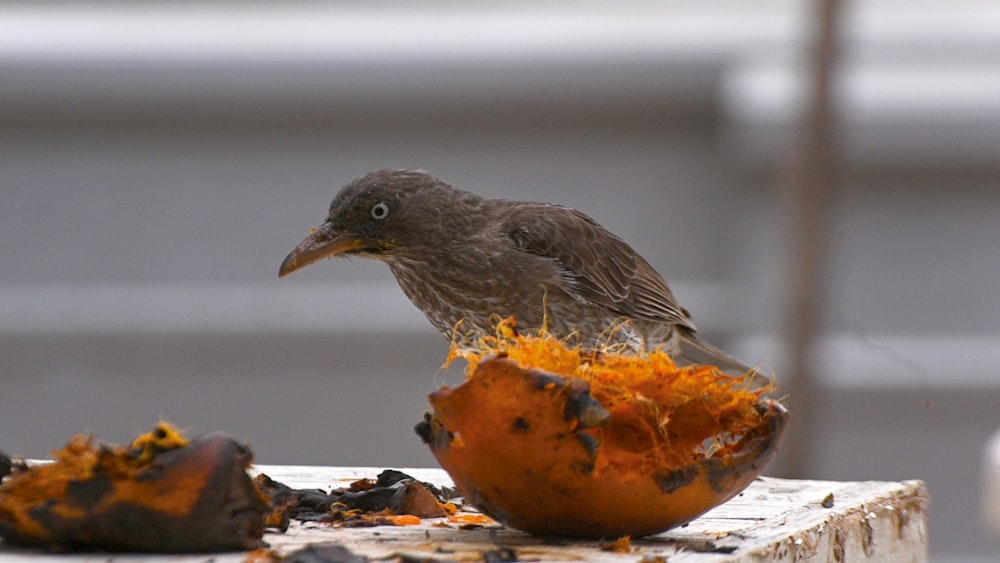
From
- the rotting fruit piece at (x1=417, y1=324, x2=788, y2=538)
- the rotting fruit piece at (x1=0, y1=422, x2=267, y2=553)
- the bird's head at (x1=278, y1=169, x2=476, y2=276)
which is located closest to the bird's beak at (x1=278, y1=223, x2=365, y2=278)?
the bird's head at (x1=278, y1=169, x2=476, y2=276)

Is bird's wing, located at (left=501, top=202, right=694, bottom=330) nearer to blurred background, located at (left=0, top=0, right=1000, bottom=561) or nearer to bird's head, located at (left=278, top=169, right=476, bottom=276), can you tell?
bird's head, located at (left=278, top=169, right=476, bottom=276)

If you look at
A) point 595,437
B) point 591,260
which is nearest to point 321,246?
point 591,260

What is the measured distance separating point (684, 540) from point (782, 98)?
7358mm

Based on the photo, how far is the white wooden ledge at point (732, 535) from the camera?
224cm

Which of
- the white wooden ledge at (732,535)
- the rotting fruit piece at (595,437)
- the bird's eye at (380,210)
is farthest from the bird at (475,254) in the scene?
the rotting fruit piece at (595,437)

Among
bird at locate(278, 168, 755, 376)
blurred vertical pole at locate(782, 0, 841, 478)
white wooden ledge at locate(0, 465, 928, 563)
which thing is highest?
blurred vertical pole at locate(782, 0, 841, 478)

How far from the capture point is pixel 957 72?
9844 millimetres

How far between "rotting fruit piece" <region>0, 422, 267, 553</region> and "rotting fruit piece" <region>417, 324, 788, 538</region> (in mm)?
396

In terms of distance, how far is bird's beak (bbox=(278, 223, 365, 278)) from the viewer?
3.93 meters

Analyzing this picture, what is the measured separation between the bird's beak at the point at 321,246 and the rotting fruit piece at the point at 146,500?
176 cm

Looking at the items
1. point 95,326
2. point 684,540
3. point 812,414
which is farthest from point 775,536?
point 95,326

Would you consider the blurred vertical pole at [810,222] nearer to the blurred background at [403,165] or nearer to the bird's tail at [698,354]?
the bird's tail at [698,354]

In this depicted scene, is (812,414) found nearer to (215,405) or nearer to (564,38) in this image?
(564,38)

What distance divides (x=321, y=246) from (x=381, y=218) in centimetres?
27
